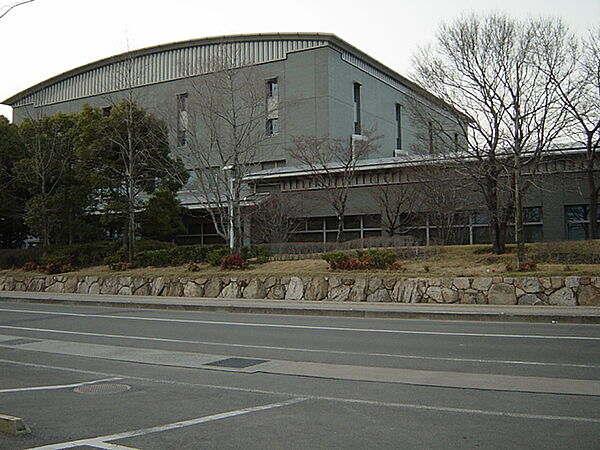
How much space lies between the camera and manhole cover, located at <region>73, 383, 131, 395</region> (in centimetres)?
875

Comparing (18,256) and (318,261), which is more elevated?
(18,256)

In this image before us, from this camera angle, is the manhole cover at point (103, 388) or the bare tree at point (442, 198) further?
the bare tree at point (442, 198)

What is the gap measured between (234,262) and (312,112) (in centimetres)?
2346

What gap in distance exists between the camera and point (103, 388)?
9.01 m

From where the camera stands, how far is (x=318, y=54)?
47688mm

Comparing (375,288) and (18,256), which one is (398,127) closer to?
(18,256)

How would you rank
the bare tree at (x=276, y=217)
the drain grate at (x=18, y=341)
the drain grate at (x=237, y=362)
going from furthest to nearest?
the bare tree at (x=276, y=217)
the drain grate at (x=18, y=341)
the drain grate at (x=237, y=362)

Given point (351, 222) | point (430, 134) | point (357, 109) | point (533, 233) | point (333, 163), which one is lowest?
point (533, 233)

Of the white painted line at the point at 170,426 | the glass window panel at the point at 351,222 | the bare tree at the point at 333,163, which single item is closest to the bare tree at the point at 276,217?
the bare tree at the point at 333,163

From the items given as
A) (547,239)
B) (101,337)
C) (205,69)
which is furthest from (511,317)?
(205,69)

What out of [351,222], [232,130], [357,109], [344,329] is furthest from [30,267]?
[357,109]

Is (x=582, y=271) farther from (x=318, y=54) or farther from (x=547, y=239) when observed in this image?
(x=318, y=54)

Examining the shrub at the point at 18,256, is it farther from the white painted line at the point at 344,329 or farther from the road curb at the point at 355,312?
the white painted line at the point at 344,329

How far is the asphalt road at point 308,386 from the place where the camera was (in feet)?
20.9
